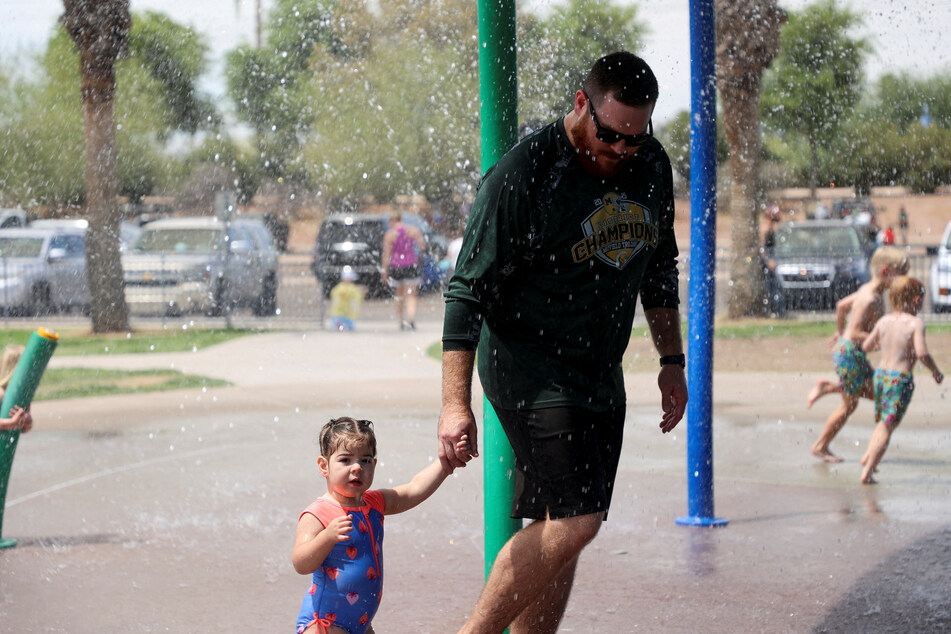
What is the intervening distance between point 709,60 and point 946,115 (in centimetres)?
5126

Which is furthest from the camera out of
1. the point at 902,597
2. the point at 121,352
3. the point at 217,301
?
the point at 217,301

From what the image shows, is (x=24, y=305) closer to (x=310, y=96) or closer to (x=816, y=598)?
(x=816, y=598)

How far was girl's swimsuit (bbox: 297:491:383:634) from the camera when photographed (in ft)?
9.80

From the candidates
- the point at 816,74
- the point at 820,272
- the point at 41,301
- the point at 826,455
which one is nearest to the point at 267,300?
the point at 41,301

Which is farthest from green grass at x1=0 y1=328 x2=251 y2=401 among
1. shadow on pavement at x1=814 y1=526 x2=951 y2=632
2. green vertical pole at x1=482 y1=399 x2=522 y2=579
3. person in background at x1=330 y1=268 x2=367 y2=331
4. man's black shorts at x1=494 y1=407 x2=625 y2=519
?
man's black shorts at x1=494 y1=407 x2=625 y2=519

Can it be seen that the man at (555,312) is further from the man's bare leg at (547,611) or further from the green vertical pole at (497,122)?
the green vertical pole at (497,122)

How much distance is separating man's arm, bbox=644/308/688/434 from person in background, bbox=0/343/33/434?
8.47 ft

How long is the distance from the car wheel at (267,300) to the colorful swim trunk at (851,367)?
1211 cm

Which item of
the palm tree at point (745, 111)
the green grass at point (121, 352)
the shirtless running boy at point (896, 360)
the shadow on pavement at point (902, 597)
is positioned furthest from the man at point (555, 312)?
the palm tree at point (745, 111)

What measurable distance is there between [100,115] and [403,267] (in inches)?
167

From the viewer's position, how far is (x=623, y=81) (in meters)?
3.03

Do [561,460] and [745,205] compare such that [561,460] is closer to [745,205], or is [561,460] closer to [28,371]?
[28,371]

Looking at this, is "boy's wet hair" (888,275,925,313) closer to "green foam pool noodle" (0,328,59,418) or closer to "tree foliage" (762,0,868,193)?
"green foam pool noodle" (0,328,59,418)

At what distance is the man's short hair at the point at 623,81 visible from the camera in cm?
302
